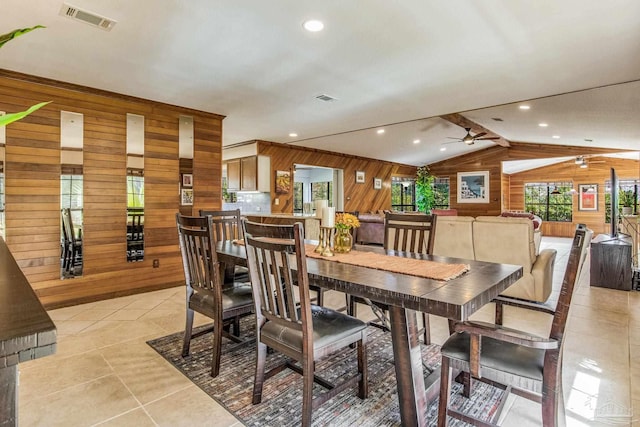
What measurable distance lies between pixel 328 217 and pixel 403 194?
32.8 feet

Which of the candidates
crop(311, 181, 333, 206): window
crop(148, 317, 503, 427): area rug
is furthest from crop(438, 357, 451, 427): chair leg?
crop(311, 181, 333, 206): window

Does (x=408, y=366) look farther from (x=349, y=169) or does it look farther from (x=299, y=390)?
(x=349, y=169)

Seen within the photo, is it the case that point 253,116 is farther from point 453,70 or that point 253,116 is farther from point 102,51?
point 453,70

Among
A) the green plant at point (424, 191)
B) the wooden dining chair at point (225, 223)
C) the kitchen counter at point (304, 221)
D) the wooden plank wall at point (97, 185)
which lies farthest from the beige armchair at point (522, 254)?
the green plant at point (424, 191)

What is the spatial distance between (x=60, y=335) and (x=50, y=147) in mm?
2031

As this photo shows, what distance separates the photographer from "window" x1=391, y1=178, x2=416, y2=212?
1140 centimetres

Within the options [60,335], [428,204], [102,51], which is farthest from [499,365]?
[428,204]

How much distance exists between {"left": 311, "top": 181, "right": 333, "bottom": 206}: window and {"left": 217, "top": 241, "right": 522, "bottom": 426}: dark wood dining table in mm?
7990

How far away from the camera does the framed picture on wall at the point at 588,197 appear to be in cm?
1085

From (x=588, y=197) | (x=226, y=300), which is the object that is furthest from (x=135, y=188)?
(x=588, y=197)

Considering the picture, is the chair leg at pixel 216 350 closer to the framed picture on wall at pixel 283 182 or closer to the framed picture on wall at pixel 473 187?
the framed picture on wall at pixel 283 182

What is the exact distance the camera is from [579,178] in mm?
11109

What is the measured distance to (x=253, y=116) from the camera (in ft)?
17.0

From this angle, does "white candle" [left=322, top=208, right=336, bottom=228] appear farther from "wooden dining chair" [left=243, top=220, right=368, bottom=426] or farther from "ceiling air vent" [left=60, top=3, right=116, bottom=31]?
"ceiling air vent" [left=60, top=3, right=116, bottom=31]
